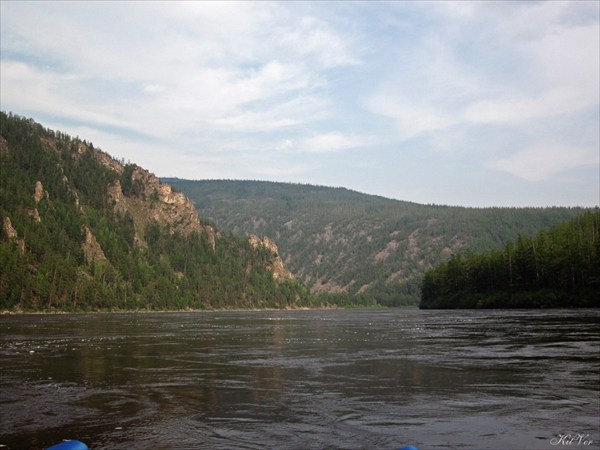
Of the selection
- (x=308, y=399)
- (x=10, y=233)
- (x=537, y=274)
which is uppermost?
(x=10, y=233)

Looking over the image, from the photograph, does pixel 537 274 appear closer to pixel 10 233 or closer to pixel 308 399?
pixel 308 399

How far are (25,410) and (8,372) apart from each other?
466 inches

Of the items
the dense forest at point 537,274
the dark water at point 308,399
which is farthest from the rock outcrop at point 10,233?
the dark water at point 308,399

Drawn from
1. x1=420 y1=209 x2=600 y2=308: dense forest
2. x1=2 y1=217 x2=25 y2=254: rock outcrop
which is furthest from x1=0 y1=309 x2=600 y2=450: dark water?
x1=2 y1=217 x2=25 y2=254: rock outcrop

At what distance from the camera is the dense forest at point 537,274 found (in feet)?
399

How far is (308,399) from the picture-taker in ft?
75.7

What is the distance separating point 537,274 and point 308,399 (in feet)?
397

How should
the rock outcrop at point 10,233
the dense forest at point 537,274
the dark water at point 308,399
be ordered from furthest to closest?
the rock outcrop at point 10,233
the dense forest at point 537,274
the dark water at point 308,399

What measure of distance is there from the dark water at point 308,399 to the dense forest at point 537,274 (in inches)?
3476

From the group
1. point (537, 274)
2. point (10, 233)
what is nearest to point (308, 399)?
point (537, 274)

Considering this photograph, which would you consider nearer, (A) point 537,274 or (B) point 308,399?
(B) point 308,399

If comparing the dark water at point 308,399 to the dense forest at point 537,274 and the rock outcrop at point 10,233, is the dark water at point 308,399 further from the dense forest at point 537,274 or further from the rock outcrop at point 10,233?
the rock outcrop at point 10,233

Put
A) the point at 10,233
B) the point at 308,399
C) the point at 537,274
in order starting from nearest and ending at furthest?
1. the point at 308,399
2. the point at 537,274
3. the point at 10,233

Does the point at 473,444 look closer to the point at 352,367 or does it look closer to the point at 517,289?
the point at 352,367
